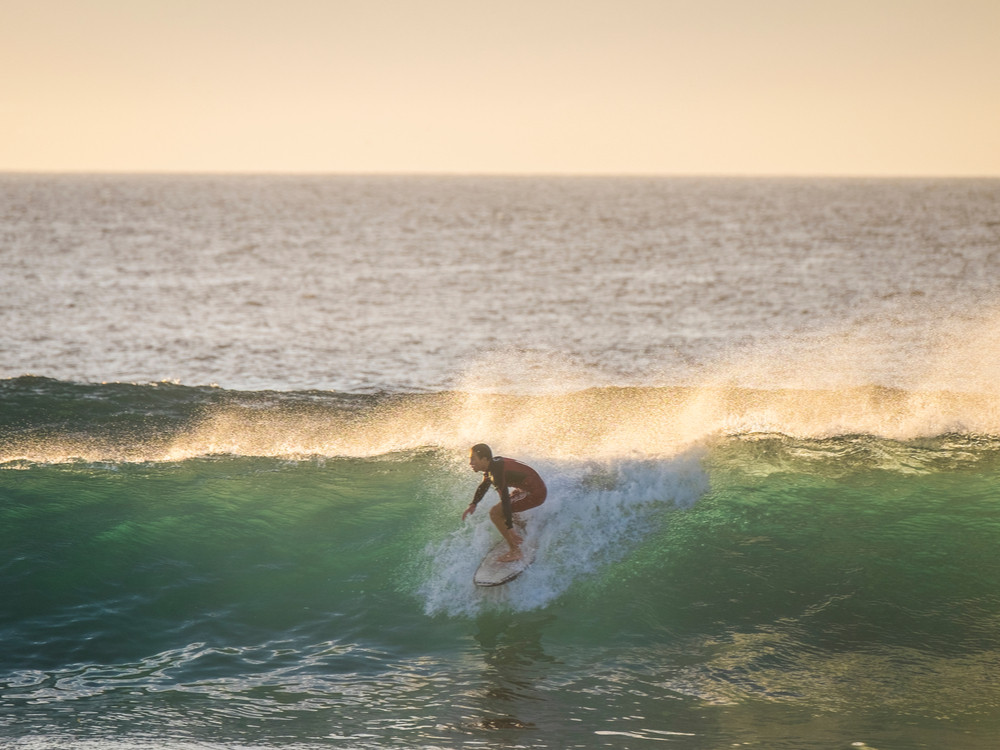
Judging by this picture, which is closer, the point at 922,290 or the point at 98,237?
the point at 922,290

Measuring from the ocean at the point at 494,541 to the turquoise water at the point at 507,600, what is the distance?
0.04m

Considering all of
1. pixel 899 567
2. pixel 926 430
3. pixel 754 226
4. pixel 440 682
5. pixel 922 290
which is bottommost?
pixel 440 682

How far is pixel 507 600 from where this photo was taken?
1084 cm

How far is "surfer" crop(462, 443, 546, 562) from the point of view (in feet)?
35.0

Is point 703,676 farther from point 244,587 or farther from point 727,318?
point 727,318

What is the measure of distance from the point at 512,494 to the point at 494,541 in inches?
27.1

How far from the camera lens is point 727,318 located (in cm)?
3362

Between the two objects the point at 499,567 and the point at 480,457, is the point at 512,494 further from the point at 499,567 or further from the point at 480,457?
the point at 480,457

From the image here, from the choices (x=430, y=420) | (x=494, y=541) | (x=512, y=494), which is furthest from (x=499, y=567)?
(x=430, y=420)

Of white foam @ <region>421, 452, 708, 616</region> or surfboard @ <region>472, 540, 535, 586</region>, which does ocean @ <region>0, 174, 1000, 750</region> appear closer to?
white foam @ <region>421, 452, 708, 616</region>

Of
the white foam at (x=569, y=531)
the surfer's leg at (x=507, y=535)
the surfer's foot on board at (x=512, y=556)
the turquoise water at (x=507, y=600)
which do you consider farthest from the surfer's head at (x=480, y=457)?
the turquoise water at (x=507, y=600)

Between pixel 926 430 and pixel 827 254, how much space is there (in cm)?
4393

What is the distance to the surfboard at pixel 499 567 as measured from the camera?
420 inches

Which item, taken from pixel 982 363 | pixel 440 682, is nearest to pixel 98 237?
pixel 982 363
